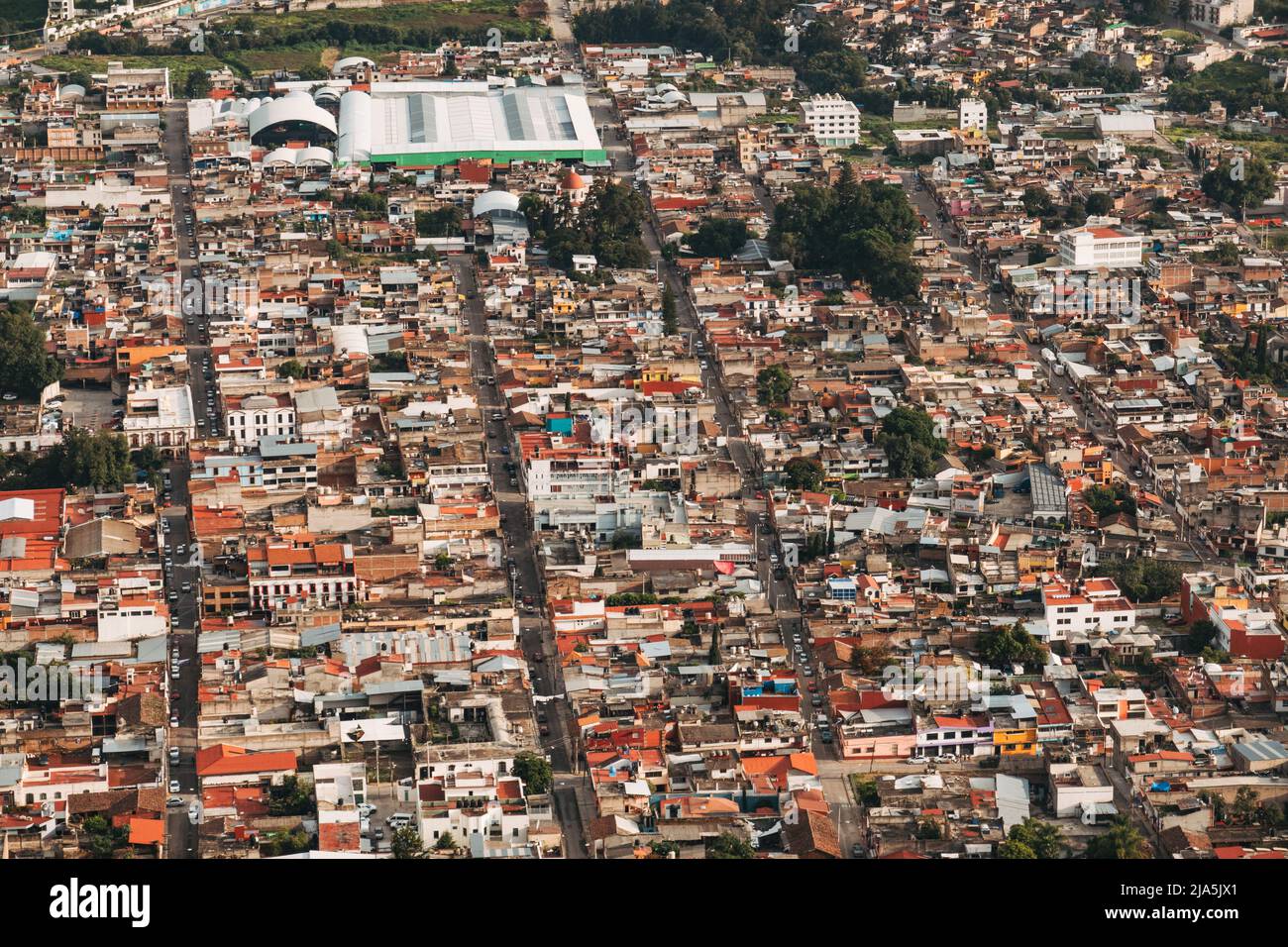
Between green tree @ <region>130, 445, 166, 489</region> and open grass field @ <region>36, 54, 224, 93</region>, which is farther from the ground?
open grass field @ <region>36, 54, 224, 93</region>

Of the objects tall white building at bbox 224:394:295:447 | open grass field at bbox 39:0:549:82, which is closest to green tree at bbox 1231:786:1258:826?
tall white building at bbox 224:394:295:447

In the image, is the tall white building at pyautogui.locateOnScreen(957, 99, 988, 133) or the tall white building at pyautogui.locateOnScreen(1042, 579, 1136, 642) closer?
the tall white building at pyautogui.locateOnScreen(1042, 579, 1136, 642)

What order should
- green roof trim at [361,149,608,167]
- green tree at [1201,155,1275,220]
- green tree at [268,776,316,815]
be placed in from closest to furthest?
1. green tree at [268,776,316,815]
2. green tree at [1201,155,1275,220]
3. green roof trim at [361,149,608,167]

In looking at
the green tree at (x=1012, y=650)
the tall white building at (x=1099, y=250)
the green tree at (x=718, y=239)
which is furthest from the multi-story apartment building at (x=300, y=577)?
the tall white building at (x=1099, y=250)

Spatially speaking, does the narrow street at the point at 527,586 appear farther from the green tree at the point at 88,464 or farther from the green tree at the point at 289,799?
the green tree at the point at 88,464

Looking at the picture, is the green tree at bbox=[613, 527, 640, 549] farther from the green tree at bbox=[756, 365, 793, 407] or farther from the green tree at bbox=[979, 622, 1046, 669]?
the green tree at bbox=[756, 365, 793, 407]

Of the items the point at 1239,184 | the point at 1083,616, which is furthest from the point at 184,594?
the point at 1239,184
